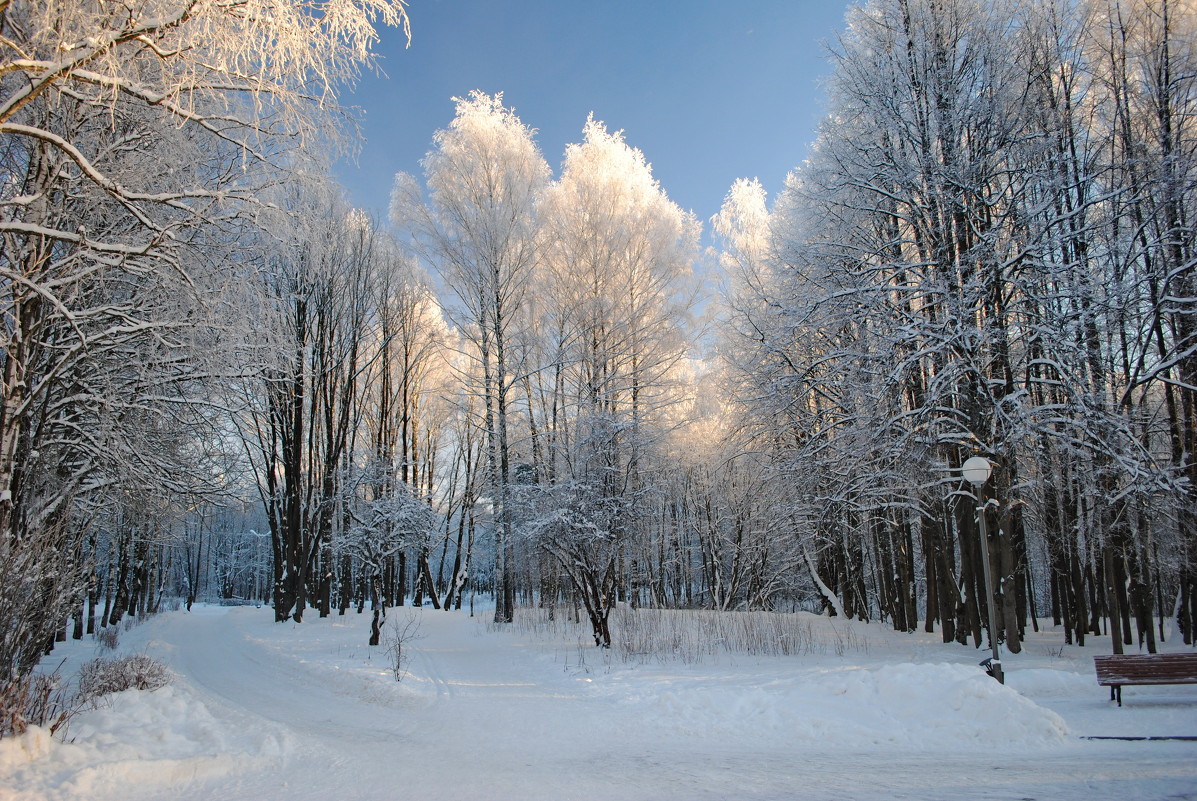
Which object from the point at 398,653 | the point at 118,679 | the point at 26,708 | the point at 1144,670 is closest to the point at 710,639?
the point at 398,653

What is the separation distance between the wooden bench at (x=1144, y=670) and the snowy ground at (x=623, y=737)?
0.98 feet

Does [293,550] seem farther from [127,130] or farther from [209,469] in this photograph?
[127,130]

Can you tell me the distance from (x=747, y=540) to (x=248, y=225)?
22.4m

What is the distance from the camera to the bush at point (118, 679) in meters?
7.06

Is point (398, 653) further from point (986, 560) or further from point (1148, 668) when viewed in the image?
point (1148, 668)

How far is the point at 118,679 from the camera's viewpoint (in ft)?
24.5

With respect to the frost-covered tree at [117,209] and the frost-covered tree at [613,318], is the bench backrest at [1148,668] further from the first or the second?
the frost-covered tree at [117,209]

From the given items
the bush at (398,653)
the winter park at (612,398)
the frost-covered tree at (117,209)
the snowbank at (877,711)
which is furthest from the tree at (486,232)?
the snowbank at (877,711)

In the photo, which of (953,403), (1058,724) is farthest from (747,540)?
(1058,724)

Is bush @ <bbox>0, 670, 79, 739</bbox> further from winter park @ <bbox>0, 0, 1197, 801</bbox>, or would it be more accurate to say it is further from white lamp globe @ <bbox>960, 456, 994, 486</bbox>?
white lamp globe @ <bbox>960, 456, 994, 486</bbox>

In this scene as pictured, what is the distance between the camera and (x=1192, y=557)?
487 inches

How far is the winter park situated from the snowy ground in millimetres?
63

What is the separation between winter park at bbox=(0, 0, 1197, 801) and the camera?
223 inches

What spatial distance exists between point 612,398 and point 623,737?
1120cm
